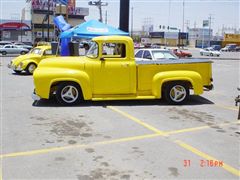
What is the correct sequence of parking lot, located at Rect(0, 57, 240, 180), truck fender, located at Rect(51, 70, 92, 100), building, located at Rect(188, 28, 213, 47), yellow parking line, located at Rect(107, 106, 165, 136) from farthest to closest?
building, located at Rect(188, 28, 213, 47) → truck fender, located at Rect(51, 70, 92, 100) → yellow parking line, located at Rect(107, 106, 165, 136) → parking lot, located at Rect(0, 57, 240, 180)

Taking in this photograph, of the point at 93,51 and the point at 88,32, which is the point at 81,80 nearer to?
the point at 93,51

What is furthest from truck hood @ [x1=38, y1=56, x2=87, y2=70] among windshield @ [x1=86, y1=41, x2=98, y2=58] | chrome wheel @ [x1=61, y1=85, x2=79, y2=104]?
chrome wheel @ [x1=61, y1=85, x2=79, y2=104]

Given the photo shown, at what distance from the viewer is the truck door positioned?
33.2 feet

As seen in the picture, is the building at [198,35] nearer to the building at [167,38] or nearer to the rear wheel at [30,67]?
the building at [167,38]

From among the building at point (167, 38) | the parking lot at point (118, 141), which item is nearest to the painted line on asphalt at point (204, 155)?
the parking lot at point (118, 141)

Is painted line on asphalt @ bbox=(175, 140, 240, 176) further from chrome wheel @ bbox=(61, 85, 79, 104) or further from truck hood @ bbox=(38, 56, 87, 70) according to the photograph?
truck hood @ bbox=(38, 56, 87, 70)

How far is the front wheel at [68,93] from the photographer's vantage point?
33.0ft

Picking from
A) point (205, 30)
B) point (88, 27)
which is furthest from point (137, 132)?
point (205, 30)

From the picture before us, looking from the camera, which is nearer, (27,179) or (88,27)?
(27,179)

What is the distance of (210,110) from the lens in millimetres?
9844

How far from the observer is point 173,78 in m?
10.3

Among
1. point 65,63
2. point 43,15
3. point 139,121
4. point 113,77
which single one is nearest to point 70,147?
point 139,121

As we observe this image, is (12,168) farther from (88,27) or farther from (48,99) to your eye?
(88,27)

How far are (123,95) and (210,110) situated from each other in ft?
7.84
